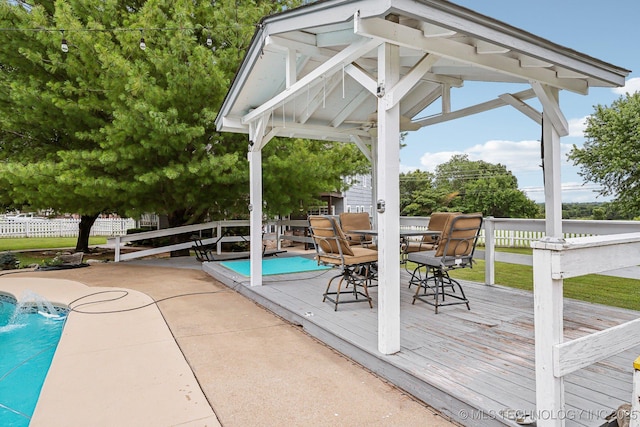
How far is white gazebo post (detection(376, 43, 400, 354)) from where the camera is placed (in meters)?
2.79

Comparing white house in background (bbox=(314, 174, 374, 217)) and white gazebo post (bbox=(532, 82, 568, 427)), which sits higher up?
white house in background (bbox=(314, 174, 374, 217))

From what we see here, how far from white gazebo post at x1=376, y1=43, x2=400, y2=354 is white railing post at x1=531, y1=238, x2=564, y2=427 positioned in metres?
1.15

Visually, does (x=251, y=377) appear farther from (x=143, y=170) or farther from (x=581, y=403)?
(x=143, y=170)

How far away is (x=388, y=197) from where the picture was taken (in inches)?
110

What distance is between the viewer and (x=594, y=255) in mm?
1854

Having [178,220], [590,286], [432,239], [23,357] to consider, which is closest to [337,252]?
[432,239]

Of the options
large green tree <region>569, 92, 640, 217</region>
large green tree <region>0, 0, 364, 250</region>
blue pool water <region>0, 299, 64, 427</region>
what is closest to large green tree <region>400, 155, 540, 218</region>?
large green tree <region>569, 92, 640, 217</region>

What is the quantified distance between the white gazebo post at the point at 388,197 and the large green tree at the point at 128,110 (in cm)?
517

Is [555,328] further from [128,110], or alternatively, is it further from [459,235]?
[128,110]

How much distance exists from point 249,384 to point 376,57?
3.42m

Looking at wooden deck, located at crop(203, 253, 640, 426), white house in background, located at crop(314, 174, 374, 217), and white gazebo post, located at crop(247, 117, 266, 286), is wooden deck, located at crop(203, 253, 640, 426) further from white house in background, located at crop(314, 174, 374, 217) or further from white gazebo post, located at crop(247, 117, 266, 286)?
white house in background, located at crop(314, 174, 374, 217)

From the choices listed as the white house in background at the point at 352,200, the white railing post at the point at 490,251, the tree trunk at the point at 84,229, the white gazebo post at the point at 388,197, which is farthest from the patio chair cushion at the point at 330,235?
the white house in background at the point at 352,200

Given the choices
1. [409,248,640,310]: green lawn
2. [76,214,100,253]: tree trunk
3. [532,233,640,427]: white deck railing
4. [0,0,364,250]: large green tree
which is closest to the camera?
[532,233,640,427]: white deck railing

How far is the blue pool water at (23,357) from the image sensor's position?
8.84ft
